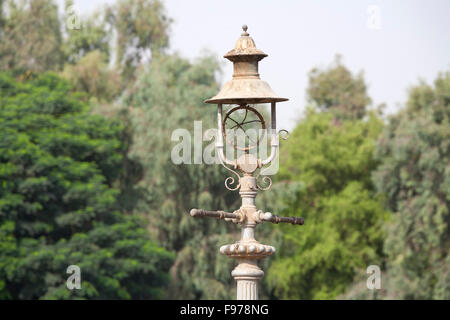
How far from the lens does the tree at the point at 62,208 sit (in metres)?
35.1

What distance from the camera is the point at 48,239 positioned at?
37.5m

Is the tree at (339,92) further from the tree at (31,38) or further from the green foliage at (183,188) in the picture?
the green foliage at (183,188)

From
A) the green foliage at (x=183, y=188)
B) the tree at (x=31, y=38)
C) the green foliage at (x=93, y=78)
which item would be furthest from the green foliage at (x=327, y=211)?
the tree at (x=31, y=38)

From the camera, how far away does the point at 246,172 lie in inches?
345

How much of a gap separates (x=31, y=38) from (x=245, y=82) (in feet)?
156

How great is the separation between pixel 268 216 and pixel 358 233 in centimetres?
3802

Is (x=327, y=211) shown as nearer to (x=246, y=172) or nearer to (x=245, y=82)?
(x=245, y=82)

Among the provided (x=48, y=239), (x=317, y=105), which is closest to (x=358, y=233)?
(x=48, y=239)

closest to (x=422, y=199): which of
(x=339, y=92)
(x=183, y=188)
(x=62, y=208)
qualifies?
(x=183, y=188)

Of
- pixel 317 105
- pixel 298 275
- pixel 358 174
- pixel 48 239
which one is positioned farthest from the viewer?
pixel 317 105

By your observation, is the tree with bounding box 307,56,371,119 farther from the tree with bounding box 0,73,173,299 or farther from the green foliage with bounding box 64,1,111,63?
the tree with bounding box 0,73,173,299

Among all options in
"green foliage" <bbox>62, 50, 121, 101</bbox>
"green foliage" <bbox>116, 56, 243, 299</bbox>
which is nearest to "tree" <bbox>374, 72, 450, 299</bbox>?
"green foliage" <bbox>116, 56, 243, 299</bbox>

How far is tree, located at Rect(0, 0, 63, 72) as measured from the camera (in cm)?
5322

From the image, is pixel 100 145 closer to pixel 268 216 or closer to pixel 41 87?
pixel 41 87
